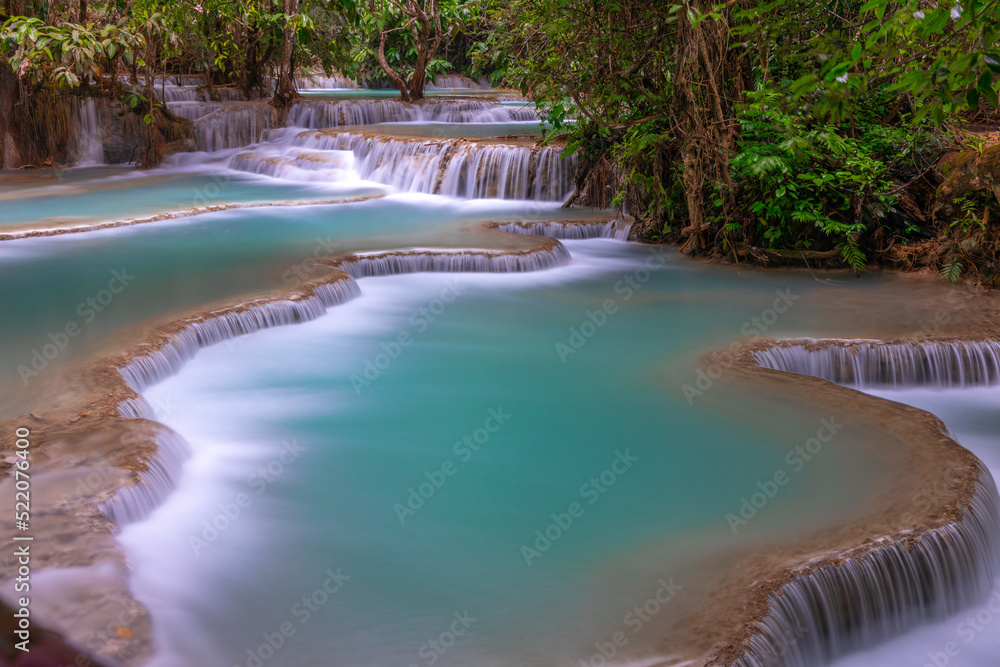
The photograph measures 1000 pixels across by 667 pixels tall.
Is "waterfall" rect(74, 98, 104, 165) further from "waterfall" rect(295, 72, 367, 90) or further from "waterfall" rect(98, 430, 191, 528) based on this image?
"waterfall" rect(98, 430, 191, 528)

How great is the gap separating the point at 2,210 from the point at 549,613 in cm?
1060

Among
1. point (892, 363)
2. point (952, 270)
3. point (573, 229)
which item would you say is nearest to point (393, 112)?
point (573, 229)

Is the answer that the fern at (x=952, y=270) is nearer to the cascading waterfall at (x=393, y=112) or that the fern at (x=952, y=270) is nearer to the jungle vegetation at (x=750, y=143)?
the jungle vegetation at (x=750, y=143)

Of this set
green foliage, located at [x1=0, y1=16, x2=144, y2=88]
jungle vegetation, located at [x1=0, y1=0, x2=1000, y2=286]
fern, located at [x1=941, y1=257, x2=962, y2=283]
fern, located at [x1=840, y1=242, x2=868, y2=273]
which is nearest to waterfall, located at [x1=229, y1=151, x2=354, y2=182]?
green foliage, located at [x1=0, y1=16, x2=144, y2=88]

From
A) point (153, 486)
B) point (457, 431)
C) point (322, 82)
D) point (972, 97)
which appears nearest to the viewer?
point (972, 97)

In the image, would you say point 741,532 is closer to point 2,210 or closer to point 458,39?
point 2,210

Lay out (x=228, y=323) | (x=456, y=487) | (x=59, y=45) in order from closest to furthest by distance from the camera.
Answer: (x=456, y=487) < (x=228, y=323) < (x=59, y=45)

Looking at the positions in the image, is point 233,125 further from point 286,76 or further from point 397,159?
point 397,159

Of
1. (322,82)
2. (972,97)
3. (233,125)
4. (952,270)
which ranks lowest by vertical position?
(952,270)

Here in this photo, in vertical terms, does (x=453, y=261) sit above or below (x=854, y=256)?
below

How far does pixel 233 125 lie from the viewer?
17.1m

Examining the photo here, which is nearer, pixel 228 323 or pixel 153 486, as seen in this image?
pixel 153 486

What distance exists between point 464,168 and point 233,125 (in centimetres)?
664

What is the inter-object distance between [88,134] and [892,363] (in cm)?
1529
